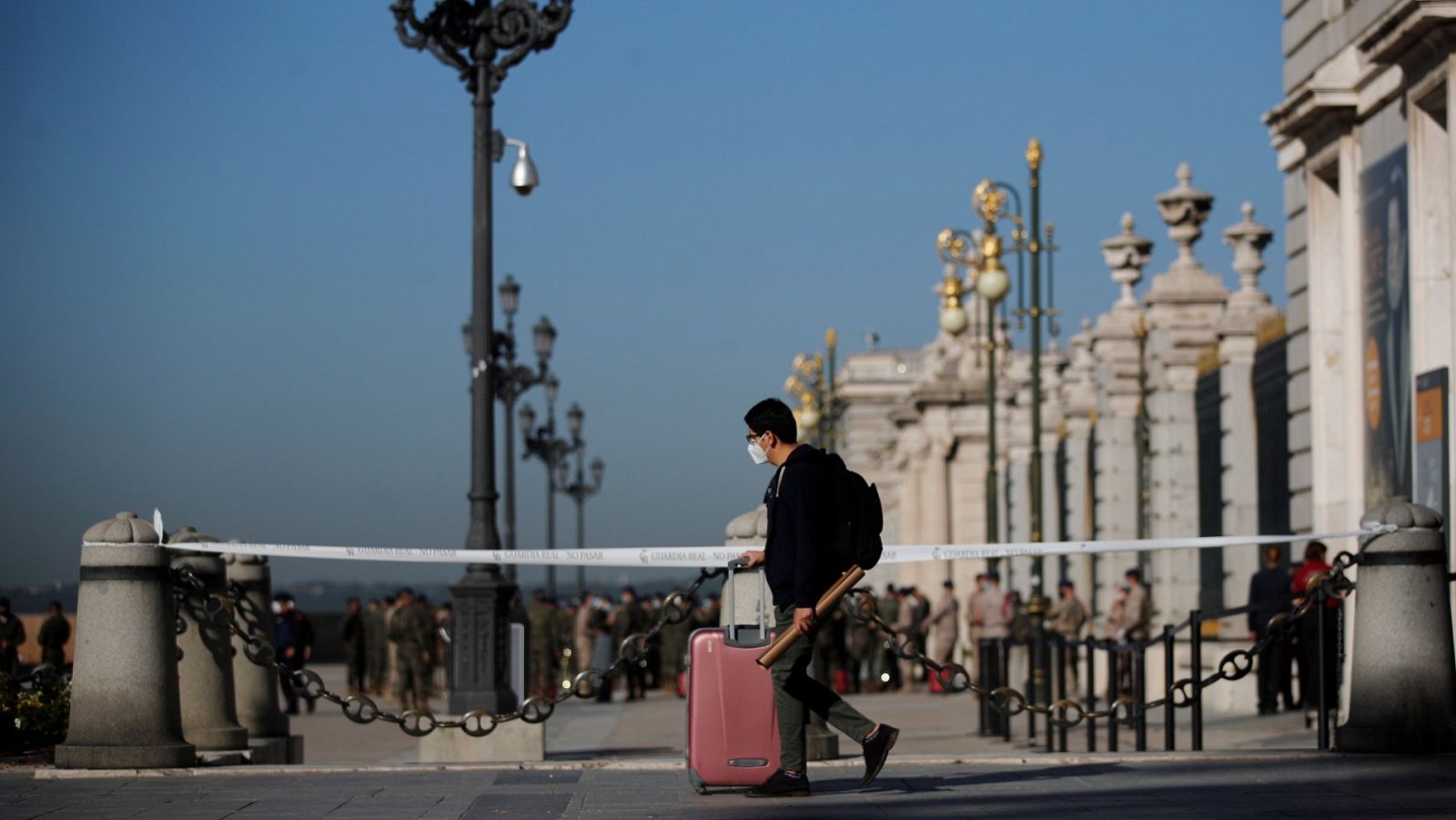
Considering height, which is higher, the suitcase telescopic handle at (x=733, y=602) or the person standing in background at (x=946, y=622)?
the suitcase telescopic handle at (x=733, y=602)

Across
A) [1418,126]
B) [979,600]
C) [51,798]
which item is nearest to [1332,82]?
[1418,126]

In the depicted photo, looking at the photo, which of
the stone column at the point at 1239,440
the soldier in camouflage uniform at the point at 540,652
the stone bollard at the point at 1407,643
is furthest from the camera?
the soldier in camouflage uniform at the point at 540,652

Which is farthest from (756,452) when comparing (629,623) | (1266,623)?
(629,623)

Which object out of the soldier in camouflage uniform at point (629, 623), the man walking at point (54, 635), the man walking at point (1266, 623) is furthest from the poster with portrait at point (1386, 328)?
the man walking at point (54, 635)

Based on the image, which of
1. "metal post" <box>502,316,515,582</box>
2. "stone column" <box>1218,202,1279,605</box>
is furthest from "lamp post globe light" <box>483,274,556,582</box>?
"stone column" <box>1218,202,1279,605</box>

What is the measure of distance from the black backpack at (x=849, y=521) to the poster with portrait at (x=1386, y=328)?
780 centimetres

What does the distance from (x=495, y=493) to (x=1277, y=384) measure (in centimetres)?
873

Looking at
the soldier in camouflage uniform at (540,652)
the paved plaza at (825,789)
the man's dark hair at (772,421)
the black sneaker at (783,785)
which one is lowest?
the soldier in camouflage uniform at (540,652)

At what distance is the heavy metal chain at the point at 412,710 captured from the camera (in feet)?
41.1

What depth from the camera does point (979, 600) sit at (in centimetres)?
3055

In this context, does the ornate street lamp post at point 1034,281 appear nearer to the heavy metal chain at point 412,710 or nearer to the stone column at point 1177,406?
the stone column at point 1177,406

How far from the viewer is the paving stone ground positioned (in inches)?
372

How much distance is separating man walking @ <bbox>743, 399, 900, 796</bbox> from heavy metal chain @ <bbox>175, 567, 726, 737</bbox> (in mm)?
2572

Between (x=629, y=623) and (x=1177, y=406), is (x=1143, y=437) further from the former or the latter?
(x=629, y=623)
